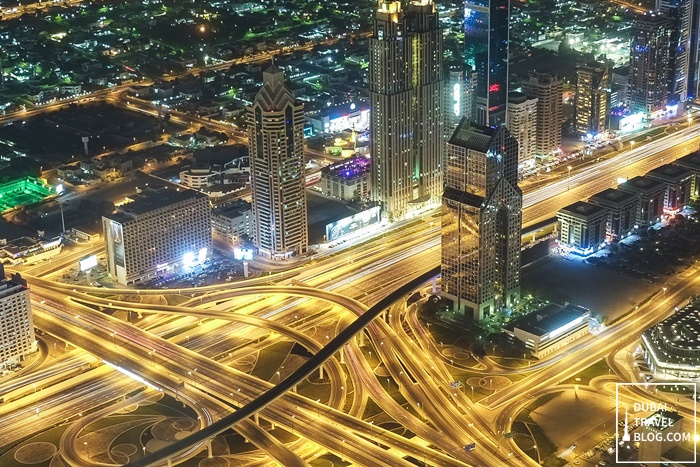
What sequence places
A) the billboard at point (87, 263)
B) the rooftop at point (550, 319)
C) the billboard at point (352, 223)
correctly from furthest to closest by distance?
the billboard at point (352, 223) → the billboard at point (87, 263) → the rooftop at point (550, 319)

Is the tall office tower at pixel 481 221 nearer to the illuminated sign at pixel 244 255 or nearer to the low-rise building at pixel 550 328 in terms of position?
the low-rise building at pixel 550 328

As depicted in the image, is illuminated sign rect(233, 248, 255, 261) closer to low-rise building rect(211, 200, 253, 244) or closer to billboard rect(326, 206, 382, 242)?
low-rise building rect(211, 200, 253, 244)

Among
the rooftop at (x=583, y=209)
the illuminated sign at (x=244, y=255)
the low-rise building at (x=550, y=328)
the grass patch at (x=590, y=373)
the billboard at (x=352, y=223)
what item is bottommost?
the grass patch at (x=590, y=373)

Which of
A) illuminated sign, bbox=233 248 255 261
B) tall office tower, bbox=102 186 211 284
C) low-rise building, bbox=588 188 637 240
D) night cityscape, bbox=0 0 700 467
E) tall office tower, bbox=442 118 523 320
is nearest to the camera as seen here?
night cityscape, bbox=0 0 700 467

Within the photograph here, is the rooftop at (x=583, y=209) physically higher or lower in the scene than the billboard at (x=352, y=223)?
higher

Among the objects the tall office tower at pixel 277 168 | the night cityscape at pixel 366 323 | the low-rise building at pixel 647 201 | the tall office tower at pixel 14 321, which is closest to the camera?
the night cityscape at pixel 366 323

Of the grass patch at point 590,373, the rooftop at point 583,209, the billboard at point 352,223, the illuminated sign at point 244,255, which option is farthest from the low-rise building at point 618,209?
the illuminated sign at point 244,255

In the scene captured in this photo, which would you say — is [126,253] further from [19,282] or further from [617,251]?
[617,251]

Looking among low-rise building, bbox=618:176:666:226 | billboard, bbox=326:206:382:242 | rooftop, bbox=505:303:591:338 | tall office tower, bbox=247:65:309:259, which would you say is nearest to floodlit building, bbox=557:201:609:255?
low-rise building, bbox=618:176:666:226
